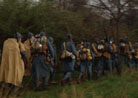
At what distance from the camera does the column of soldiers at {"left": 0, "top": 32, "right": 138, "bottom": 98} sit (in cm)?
665

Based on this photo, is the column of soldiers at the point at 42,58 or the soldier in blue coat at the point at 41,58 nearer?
the column of soldiers at the point at 42,58

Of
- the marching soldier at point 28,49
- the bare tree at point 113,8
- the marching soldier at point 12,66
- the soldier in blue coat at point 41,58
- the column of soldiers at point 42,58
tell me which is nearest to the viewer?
the marching soldier at point 12,66

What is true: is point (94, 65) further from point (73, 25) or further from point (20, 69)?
point (20, 69)

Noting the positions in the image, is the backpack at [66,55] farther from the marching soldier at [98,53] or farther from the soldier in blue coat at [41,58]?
the marching soldier at [98,53]

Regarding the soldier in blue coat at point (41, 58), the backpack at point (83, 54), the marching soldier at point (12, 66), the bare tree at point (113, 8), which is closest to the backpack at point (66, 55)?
the soldier in blue coat at point (41, 58)

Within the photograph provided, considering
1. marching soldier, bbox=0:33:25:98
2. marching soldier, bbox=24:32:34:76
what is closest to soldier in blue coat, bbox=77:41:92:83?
marching soldier, bbox=24:32:34:76

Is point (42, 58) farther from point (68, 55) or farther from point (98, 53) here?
point (98, 53)

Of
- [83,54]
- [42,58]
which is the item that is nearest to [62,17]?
[83,54]

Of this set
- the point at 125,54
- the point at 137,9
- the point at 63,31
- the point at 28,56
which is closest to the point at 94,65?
the point at 125,54

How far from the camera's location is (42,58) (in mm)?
7617

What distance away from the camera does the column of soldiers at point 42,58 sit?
262 inches

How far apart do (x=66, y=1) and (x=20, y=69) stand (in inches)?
251

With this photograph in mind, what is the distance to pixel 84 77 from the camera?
10484 mm

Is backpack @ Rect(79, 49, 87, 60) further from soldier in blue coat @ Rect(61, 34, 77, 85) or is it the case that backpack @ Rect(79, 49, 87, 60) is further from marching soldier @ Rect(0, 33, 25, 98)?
marching soldier @ Rect(0, 33, 25, 98)
